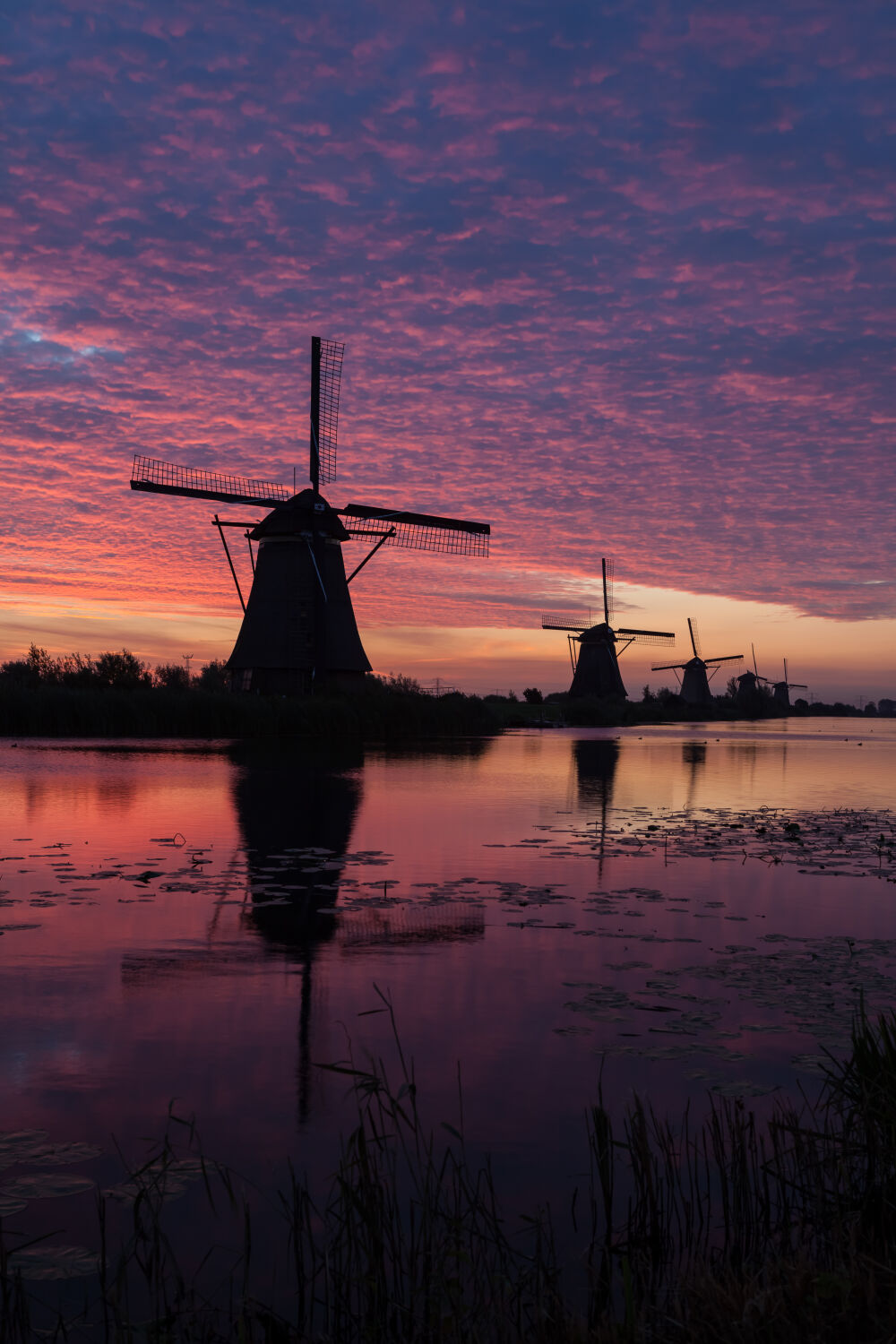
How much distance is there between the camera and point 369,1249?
11.4 feet

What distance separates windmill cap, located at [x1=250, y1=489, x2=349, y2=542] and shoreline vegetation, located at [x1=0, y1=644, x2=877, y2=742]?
669cm

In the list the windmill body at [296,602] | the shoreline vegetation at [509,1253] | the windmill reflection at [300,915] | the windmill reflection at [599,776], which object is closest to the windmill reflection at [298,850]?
the windmill reflection at [300,915]

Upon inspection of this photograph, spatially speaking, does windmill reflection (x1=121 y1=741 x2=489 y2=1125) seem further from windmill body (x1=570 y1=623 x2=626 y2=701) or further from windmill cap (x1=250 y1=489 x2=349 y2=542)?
windmill body (x1=570 y1=623 x2=626 y2=701)

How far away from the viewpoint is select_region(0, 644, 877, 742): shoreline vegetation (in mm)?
38406

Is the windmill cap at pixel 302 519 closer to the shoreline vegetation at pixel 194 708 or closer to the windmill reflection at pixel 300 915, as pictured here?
the shoreline vegetation at pixel 194 708

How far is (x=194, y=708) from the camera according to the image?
1554 inches

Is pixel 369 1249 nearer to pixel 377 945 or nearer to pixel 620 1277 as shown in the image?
pixel 620 1277

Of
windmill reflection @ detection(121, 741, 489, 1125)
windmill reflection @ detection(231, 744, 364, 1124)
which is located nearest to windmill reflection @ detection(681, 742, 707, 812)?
windmill reflection @ detection(231, 744, 364, 1124)

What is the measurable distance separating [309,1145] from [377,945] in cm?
377

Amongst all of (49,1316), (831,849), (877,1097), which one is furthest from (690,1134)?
(831,849)

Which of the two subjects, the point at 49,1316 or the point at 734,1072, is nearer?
the point at 49,1316

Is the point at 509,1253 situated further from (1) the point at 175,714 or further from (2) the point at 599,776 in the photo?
(1) the point at 175,714

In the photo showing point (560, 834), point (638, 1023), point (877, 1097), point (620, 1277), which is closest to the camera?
point (620, 1277)

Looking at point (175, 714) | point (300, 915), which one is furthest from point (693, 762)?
point (300, 915)
